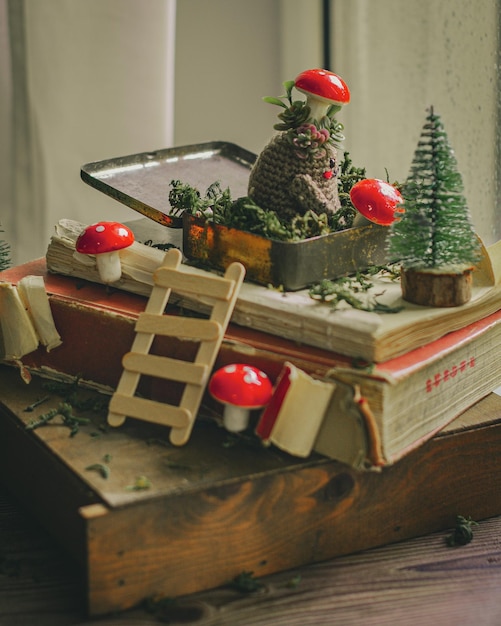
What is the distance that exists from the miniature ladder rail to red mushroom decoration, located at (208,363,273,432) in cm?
3

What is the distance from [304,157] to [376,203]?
10 cm

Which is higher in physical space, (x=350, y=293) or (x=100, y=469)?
(x=350, y=293)

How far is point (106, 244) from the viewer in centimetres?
103

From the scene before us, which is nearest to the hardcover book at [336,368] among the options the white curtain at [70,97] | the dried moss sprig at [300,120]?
the dried moss sprig at [300,120]

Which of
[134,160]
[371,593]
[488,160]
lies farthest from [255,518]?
[488,160]

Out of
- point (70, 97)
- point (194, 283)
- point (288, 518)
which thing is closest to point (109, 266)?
point (194, 283)

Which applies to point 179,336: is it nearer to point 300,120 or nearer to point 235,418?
point 235,418

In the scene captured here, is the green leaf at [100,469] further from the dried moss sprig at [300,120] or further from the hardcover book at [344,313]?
the dried moss sprig at [300,120]

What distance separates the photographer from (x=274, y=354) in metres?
0.93

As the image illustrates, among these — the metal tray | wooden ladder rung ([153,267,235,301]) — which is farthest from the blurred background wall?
wooden ladder rung ([153,267,235,301])

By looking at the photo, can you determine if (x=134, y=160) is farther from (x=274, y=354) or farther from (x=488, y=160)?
(x=488, y=160)

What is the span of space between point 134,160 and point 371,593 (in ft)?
2.25

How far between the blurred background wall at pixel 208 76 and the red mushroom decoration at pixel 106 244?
0.63 meters

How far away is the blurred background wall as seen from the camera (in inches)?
61.6
